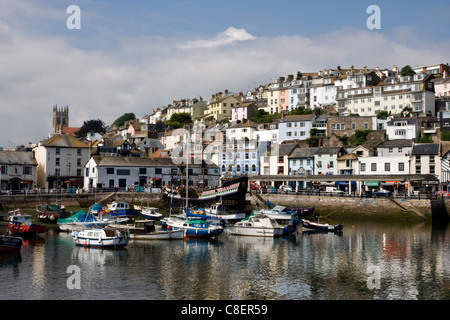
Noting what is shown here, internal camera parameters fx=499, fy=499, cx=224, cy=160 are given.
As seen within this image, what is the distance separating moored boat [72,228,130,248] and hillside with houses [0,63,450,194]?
18.4m

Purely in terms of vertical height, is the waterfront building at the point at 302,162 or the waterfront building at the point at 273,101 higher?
the waterfront building at the point at 273,101

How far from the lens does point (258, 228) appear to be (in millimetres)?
49531

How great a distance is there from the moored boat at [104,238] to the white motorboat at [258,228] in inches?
509

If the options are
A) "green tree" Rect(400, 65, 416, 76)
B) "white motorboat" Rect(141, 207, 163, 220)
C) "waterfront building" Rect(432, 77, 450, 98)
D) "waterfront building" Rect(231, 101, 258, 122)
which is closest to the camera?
"white motorboat" Rect(141, 207, 163, 220)

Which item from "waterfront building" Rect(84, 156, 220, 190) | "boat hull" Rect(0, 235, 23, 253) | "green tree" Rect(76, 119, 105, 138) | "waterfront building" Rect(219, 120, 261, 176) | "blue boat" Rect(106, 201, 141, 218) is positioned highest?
"green tree" Rect(76, 119, 105, 138)

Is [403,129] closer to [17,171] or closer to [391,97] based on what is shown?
[391,97]

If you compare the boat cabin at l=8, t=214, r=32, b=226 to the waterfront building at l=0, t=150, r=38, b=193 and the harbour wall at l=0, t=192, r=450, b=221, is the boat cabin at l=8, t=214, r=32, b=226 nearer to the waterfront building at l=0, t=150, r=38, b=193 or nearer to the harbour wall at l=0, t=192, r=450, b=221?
the harbour wall at l=0, t=192, r=450, b=221

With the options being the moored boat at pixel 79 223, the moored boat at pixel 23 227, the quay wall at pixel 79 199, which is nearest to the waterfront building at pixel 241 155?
the quay wall at pixel 79 199

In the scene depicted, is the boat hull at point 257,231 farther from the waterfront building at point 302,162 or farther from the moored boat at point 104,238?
the waterfront building at point 302,162

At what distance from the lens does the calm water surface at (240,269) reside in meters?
28.2

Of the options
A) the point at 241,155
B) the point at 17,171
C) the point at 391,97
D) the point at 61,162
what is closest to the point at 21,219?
the point at 17,171

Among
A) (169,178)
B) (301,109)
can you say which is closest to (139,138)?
(301,109)

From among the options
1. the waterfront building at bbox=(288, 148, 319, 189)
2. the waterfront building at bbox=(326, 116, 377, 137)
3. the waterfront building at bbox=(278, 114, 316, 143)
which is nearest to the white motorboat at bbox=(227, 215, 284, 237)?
the waterfront building at bbox=(288, 148, 319, 189)

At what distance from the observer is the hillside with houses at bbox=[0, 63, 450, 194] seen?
3039 inches
